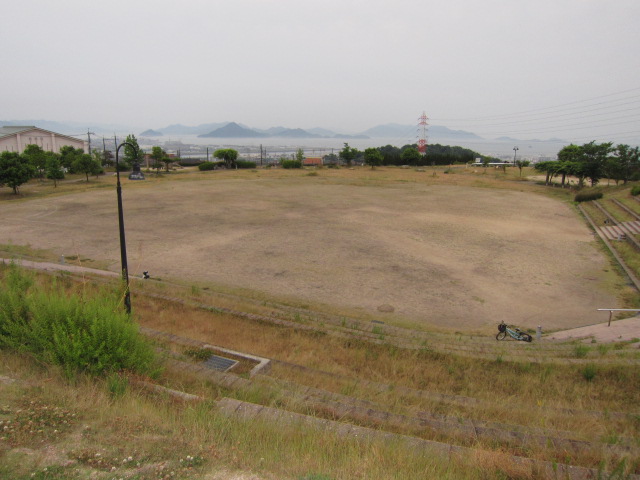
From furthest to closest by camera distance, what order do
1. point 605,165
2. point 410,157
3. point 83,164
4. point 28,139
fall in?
1. point 410,157
2. point 28,139
3. point 83,164
4. point 605,165

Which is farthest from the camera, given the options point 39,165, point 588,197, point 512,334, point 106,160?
point 106,160

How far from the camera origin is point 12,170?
3325 centimetres

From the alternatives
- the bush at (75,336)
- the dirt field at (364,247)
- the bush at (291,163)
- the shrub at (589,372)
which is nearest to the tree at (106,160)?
the dirt field at (364,247)

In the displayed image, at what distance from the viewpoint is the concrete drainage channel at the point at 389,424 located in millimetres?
4301

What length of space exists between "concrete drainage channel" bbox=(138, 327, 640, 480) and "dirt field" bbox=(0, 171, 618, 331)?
6.08 m

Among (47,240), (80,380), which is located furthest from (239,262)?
(80,380)

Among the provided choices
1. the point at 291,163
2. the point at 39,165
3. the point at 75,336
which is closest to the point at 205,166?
the point at 291,163

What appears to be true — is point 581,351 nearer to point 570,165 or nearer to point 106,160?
point 570,165

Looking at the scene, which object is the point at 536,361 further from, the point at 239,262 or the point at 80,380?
the point at 239,262

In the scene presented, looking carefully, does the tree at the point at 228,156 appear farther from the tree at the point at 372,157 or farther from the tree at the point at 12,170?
the tree at the point at 12,170

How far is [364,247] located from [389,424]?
1409cm

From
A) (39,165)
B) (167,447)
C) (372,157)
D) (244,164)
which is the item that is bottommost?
(167,447)

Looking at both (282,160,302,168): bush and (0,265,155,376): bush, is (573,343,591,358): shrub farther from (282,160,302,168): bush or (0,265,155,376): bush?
(282,160,302,168): bush

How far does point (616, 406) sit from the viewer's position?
280 inches
